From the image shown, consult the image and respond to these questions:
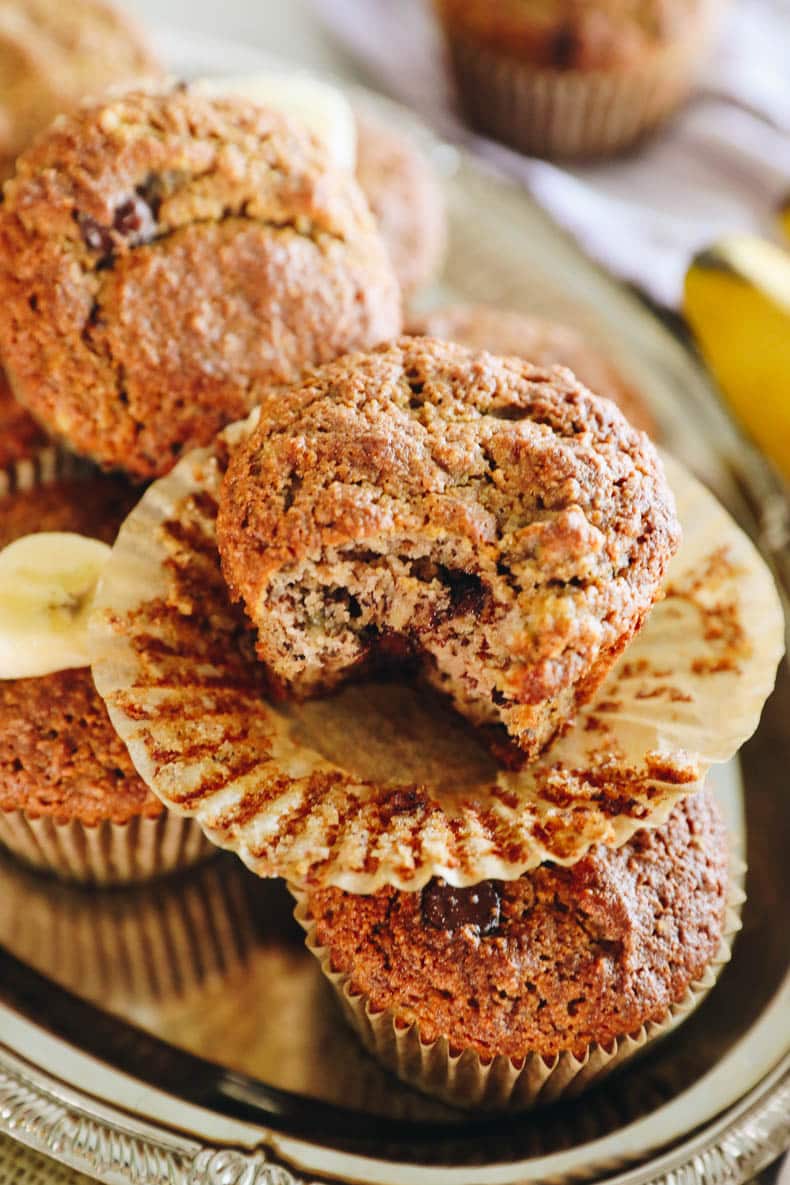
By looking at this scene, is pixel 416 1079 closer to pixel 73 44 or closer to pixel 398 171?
pixel 398 171

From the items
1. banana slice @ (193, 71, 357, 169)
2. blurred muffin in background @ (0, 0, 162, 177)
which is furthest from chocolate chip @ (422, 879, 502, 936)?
blurred muffin in background @ (0, 0, 162, 177)

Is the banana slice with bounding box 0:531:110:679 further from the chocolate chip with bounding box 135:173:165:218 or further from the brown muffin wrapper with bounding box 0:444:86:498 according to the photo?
the chocolate chip with bounding box 135:173:165:218

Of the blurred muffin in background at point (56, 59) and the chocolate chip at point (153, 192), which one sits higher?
the chocolate chip at point (153, 192)

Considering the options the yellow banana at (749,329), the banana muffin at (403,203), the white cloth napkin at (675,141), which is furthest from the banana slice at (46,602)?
the white cloth napkin at (675,141)

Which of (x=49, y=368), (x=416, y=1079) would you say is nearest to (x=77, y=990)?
(x=416, y=1079)

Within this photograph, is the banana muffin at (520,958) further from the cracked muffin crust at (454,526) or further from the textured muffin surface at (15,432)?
the textured muffin surface at (15,432)

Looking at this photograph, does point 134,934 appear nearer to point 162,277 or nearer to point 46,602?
point 46,602
